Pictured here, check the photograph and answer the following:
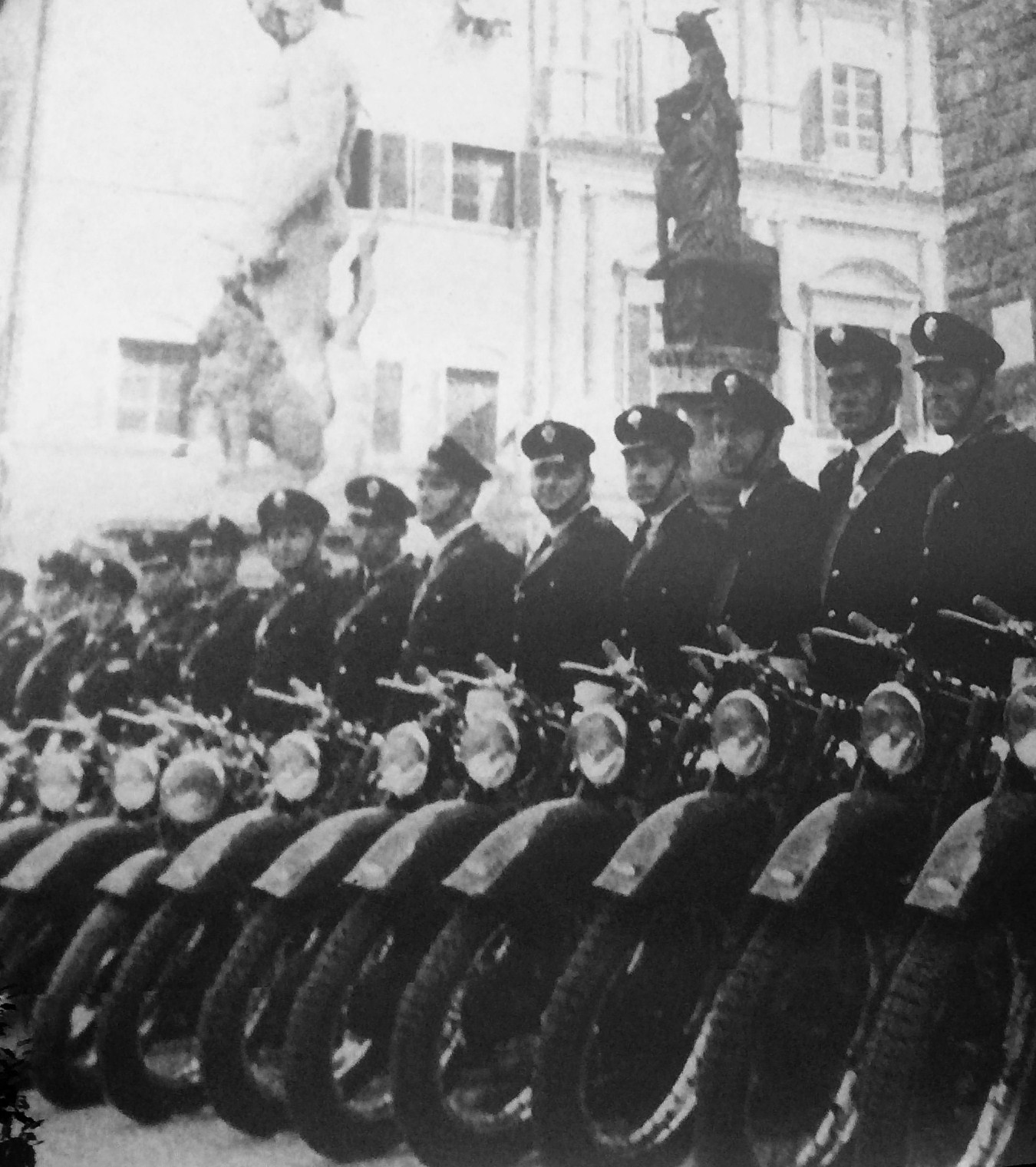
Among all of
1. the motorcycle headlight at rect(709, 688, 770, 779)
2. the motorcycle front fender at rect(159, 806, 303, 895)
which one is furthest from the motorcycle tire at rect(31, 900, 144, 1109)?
the motorcycle headlight at rect(709, 688, 770, 779)

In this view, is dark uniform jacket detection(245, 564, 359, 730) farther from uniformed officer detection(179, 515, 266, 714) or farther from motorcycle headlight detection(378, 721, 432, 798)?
motorcycle headlight detection(378, 721, 432, 798)

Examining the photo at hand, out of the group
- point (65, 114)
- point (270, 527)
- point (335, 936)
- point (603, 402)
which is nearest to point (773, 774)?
point (335, 936)

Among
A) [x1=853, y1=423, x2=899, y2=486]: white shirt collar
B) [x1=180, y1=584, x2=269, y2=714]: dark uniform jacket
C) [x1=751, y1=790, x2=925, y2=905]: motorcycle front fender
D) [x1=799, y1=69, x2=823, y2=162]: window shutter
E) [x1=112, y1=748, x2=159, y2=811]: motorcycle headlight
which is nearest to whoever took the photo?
[x1=751, y1=790, x2=925, y2=905]: motorcycle front fender

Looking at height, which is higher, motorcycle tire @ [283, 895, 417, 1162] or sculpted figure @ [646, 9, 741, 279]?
sculpted figure @ [646, 9, 741, 279]

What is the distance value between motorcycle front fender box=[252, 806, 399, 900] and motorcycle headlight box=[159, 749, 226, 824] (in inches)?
11.1

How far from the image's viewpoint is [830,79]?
3020 millimetres

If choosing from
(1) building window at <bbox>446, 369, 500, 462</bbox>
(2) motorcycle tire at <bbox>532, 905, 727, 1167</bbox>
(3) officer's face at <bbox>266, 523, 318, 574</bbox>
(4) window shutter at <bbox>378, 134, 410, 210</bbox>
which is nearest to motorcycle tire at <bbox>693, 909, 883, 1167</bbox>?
(2) motorcycle tire at <bbox>532, 905, 727, 1167</bbox>

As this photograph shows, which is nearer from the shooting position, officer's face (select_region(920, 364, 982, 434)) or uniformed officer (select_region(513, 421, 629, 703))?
officer's face (select_region(920, 364, 982, 434))

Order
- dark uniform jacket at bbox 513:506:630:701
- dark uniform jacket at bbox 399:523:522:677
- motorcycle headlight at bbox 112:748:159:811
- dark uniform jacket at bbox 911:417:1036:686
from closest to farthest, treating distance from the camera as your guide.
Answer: dark uniform jacket at bbox 911:417:1036:686 → dark uniform jacket at bbox 513:506:630:701 → dark uniform jacket at bbox 399:523:522:677 → motorcycle headlight at bbox 112:748:159:811

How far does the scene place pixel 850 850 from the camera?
2.02 meters

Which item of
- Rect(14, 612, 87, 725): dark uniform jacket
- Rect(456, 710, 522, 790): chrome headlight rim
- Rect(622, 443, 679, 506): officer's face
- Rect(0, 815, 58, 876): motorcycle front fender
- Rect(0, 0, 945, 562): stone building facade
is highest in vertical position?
Rect(0, 0, 945, 562): stone building facade

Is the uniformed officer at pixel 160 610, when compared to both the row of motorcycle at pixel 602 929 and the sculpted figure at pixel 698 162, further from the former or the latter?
the sculpted figure at pixel 698 162

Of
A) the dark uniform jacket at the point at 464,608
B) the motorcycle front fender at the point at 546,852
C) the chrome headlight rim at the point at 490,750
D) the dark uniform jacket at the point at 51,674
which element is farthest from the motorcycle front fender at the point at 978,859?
the dark uniform jacket at the point at 51,674

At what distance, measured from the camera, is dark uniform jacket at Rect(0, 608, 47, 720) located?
2984mm
